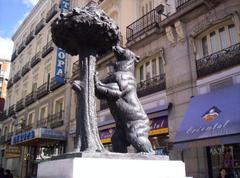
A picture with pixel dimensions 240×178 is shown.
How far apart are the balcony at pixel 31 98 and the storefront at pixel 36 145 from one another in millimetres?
3854

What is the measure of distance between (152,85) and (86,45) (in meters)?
8.77

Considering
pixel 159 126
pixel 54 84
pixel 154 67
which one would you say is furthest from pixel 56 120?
pixel 159 126

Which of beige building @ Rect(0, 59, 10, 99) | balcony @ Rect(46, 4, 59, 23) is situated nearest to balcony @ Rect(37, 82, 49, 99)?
balcony @ Rect(46, 4, 59, 23)

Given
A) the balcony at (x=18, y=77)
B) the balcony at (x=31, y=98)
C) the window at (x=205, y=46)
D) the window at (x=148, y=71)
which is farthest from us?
the balcony at (x=18, y=77)

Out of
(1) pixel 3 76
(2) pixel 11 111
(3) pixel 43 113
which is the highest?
(1) pixel 3 76

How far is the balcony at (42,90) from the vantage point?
22.5 metres

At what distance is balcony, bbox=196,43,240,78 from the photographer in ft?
32.1

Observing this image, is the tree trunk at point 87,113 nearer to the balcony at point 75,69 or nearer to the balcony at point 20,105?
the balcony at point 75,69

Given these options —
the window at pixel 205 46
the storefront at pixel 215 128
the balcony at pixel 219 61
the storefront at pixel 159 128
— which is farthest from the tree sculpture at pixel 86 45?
the storefront at pixel 159 128

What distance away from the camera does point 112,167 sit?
325 centimetres

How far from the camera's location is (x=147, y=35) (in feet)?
43.3

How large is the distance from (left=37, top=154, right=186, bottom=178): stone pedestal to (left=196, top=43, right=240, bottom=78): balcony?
6903 millimetres

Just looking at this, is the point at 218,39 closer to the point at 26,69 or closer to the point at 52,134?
the point at 52,134

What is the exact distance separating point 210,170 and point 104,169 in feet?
24.9
